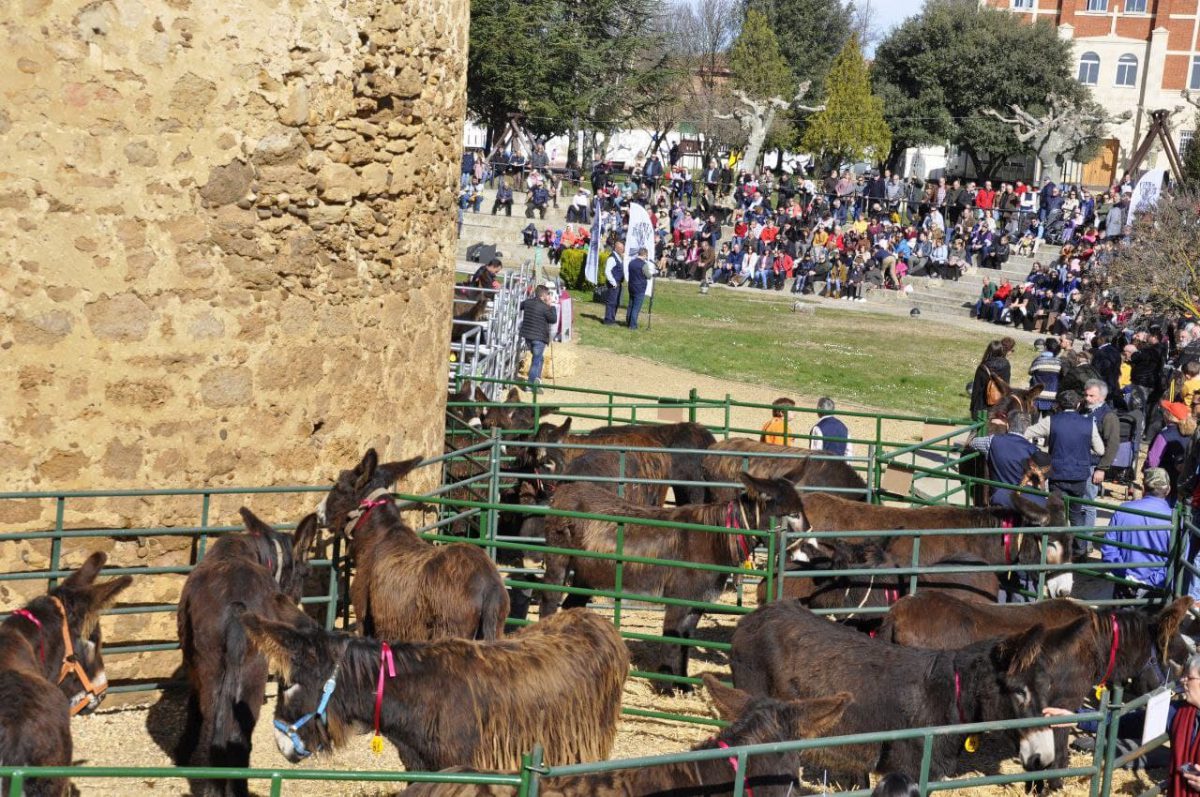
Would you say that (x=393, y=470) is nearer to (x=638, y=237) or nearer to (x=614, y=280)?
(x=614, y=280)

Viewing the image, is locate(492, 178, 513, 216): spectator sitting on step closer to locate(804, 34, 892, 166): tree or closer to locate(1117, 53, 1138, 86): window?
locate(804, 34, 892, 166): tree

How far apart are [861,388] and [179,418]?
18432 millimetres

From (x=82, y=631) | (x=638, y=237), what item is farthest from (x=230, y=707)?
(x=638, y=237)

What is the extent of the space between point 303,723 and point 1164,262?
24.5m

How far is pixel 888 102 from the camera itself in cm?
6178

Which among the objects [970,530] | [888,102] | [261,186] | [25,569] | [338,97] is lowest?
[25,569]

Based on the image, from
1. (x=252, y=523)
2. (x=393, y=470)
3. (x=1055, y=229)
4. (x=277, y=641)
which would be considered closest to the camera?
(x=277, y=641)

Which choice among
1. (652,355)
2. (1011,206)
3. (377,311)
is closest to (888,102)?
(1011,206)

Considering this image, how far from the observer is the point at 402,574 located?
8.88m

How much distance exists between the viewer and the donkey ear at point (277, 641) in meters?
6.54

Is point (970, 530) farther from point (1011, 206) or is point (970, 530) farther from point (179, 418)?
point (1011, 206)

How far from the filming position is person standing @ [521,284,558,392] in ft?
71.9

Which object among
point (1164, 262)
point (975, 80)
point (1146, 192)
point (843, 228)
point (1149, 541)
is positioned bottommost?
point (1149, 541)

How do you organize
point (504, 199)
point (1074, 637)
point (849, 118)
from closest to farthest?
point (1074, 637), point (504, 199), point (849, 118)
